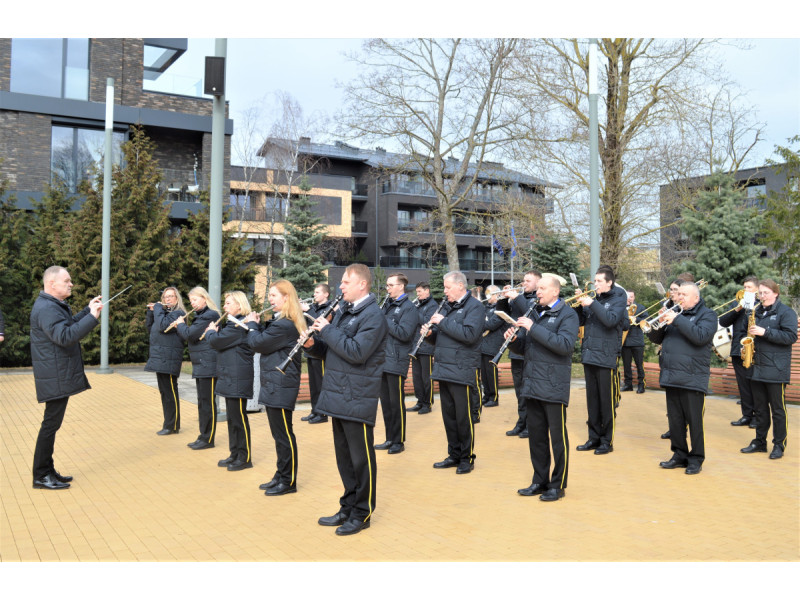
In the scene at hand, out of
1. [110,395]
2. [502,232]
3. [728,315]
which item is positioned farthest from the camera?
[502,232]

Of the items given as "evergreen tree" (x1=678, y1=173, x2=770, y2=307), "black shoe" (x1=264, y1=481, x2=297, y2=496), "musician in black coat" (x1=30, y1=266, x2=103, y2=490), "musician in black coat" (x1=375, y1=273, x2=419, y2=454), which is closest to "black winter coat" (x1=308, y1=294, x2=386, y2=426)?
"black shoe" (x1=264, y1=481, x2=297, y2=496)

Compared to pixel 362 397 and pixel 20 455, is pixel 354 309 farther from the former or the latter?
pixel 20 455

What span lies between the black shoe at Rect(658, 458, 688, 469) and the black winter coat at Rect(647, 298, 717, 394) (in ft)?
3.01

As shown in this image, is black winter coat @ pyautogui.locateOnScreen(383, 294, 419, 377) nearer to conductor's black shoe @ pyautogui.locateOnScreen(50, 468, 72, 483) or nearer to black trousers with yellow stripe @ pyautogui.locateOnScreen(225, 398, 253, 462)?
black trousers with yellow stripe @ pyautogui.locateOnScreen(225, 398, 253, 462)

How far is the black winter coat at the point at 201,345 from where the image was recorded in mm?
8781

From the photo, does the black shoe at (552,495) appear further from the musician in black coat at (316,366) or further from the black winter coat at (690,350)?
the musician in black coat at (316,366)

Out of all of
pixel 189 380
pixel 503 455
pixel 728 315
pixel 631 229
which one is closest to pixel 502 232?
pixel 631 229

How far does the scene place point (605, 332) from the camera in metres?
8.79

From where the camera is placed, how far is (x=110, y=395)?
13.6 metres

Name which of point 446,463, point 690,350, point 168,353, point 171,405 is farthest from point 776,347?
point 171,405

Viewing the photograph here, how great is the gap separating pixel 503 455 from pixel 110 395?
8.72 metres

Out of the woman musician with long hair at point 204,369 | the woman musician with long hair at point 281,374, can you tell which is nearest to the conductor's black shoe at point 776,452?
the woman musician with long hair at point 281,374

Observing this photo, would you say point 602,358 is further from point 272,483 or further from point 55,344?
point 55,344

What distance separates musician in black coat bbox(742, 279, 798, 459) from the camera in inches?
325
